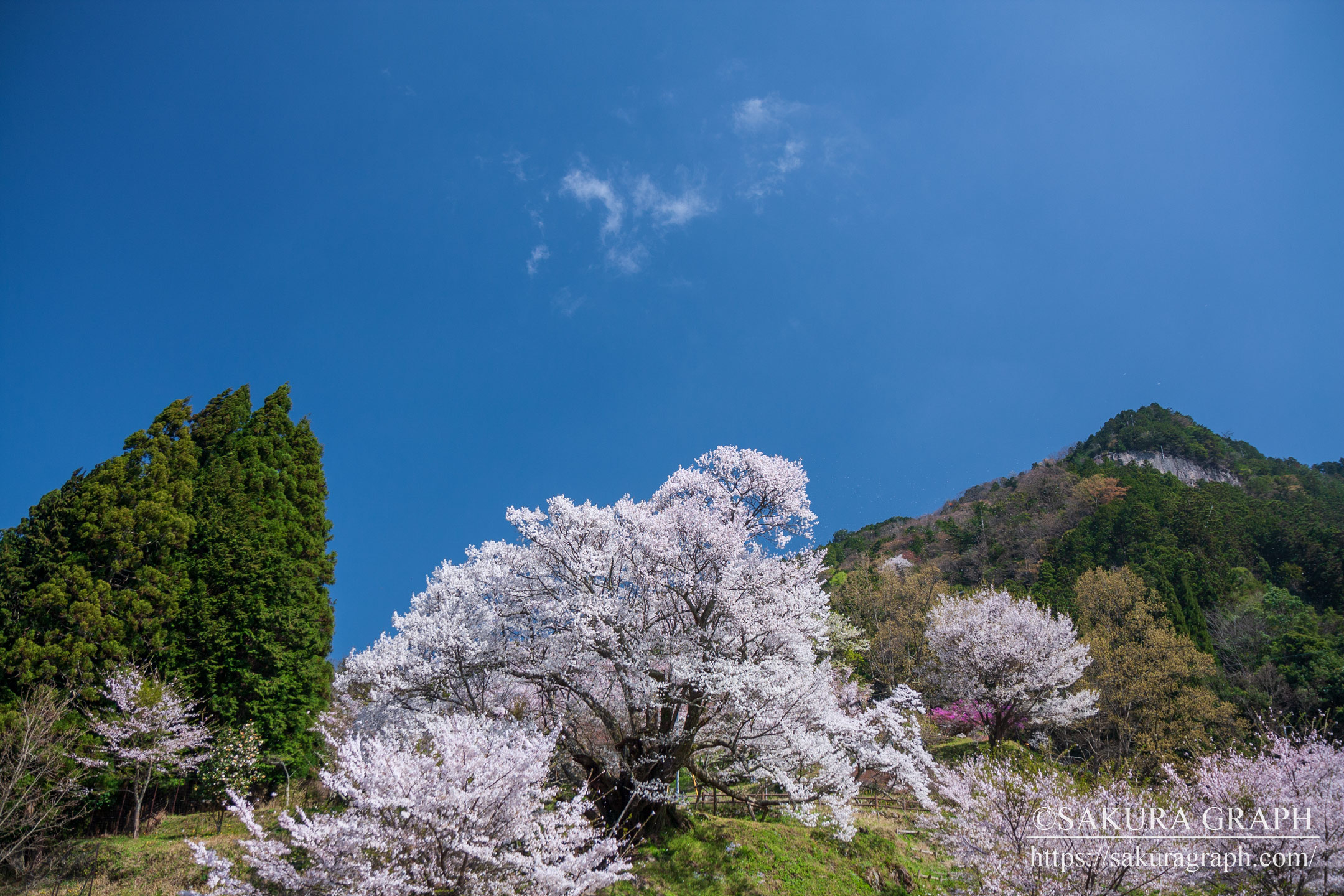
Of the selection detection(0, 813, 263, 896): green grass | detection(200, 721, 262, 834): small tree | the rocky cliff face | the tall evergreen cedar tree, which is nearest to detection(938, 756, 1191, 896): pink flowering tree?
detection(0, 813, 263, 896): green grass

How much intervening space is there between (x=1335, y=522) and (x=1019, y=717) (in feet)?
118

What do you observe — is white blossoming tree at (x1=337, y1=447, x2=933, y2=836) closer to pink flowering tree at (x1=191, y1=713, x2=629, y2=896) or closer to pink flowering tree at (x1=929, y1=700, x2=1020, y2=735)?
pink flowering tree at (x1=191, y1=713, x2=629, y2=896)

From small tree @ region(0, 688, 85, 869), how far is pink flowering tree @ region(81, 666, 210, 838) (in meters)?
0.71

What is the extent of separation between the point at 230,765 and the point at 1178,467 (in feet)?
247

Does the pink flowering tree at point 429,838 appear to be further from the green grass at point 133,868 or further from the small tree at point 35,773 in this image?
the small tree at point 35,773

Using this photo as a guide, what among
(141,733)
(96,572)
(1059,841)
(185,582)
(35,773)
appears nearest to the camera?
(1059,841)

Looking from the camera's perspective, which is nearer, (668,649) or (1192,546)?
(668,649)

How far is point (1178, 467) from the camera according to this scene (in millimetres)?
60219

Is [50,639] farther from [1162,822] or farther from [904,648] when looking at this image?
[904,648]

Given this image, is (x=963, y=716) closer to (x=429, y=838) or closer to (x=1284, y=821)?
(x=1284, y=821)

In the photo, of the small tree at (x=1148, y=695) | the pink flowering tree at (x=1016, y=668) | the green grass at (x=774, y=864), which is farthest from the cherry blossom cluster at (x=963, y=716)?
the green grass at (x=774, y=864)

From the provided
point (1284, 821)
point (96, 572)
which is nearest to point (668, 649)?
point (1284, 821)

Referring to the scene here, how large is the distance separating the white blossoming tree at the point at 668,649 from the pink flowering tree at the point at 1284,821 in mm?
4471

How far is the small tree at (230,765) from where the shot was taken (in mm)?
15234
